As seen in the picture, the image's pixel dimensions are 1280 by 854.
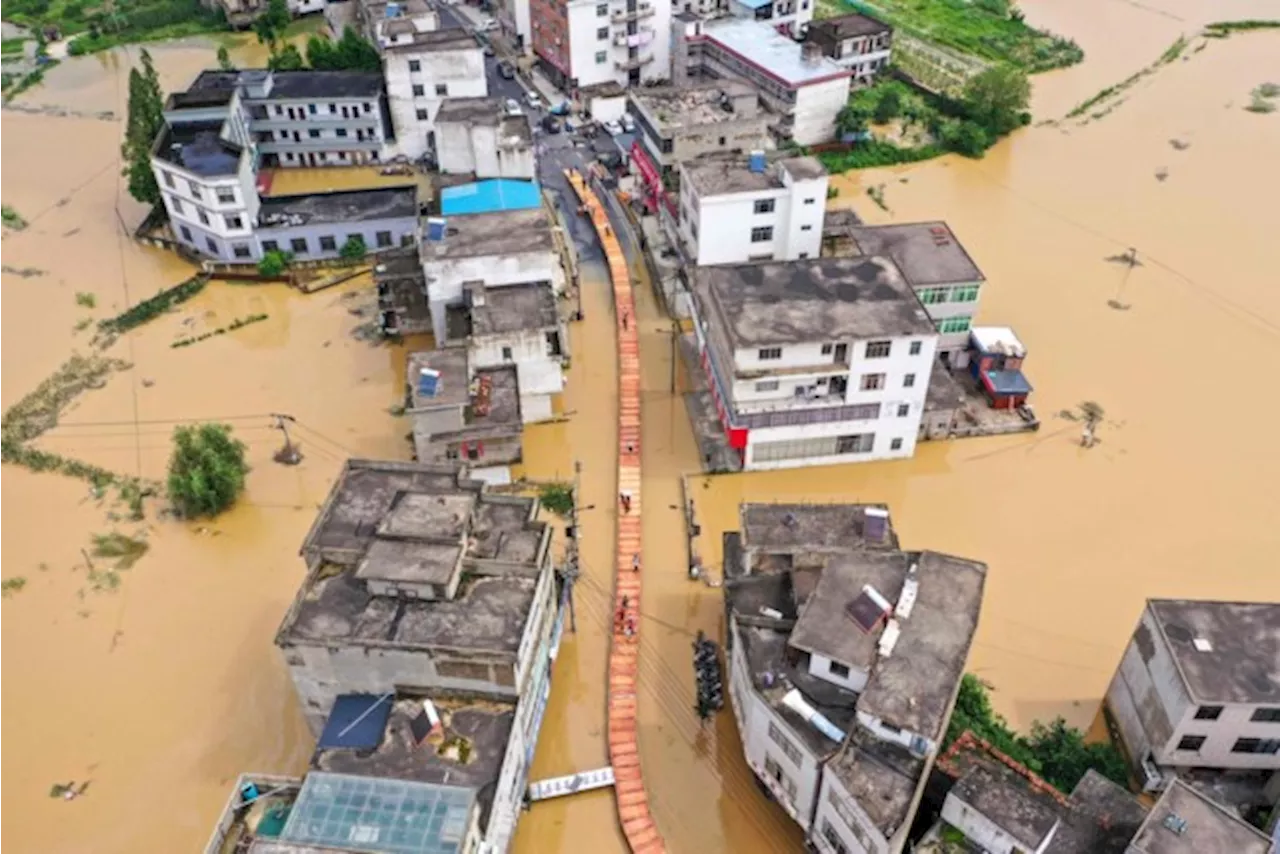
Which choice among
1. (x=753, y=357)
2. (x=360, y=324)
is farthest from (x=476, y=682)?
(x=360, y=324)

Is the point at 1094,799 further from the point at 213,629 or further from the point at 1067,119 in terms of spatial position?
the point at 1067,119

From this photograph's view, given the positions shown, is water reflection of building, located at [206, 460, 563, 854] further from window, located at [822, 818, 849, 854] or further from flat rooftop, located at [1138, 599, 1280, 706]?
flat rooftop, located at [1138, 599, 1280, 706]

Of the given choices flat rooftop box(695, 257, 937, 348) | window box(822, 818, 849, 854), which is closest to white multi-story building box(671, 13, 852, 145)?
flat rooftop box(695, 257, 937, 348)

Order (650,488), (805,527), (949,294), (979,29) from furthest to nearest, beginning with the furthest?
(979,29), (949,294), (650,488), (805,527)

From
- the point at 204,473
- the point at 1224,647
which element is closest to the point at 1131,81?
the point at 1224,647

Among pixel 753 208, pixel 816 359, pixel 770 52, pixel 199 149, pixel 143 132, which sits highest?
pixel 770 52

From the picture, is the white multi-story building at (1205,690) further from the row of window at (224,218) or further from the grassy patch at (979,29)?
the grassy patch at (979,29)

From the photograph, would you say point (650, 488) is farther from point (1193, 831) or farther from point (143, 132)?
point (143, 132)
